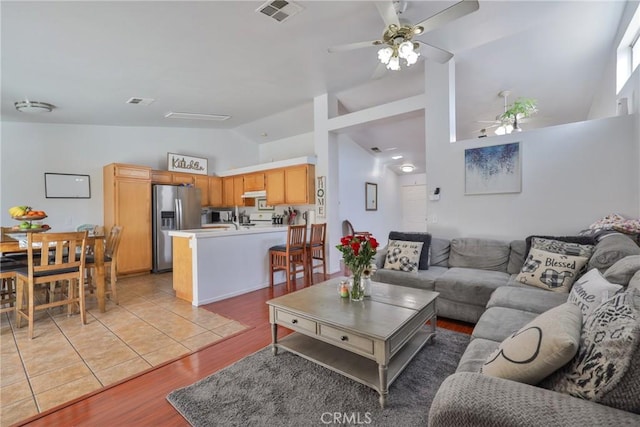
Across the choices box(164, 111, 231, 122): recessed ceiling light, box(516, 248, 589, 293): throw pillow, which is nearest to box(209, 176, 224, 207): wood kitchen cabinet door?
box(164, 111, 231, 122): recessed ceiling light

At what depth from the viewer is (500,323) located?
1869 mm

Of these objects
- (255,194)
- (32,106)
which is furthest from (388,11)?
(255,194)

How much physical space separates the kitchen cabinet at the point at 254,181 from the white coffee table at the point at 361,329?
3.96 meters

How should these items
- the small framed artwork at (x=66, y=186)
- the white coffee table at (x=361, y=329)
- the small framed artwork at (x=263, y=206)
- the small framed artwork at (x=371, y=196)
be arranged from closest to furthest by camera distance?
the white coffee table at (x=361, y=329) → the small framed artwork at (x=66, y=186) → the small framed artwork at (x=263, y=206) → the small framed artwork at (x=371, y=196)

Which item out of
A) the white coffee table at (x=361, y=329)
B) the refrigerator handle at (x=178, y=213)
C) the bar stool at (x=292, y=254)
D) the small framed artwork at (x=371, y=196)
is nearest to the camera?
the white coffee table at (x=361, y=329)

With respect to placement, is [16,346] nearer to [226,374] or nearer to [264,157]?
[226,374]

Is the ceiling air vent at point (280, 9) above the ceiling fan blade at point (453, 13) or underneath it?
above

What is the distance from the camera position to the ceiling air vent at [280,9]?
2.43m

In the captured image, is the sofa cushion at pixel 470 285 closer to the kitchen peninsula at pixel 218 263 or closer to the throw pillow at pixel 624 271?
the throw pillow at pixel 624 271

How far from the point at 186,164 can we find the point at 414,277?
16.9 feet

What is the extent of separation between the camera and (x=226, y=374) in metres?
2.04

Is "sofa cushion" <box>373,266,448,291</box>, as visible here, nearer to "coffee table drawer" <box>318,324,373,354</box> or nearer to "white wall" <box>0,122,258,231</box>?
"coffee table drawer" <box>318,324,373,354</box>

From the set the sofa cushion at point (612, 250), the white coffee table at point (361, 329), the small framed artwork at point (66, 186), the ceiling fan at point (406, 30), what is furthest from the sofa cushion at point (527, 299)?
the small framed artwork at point (66, 186)

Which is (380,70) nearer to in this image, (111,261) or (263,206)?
(111,261)
